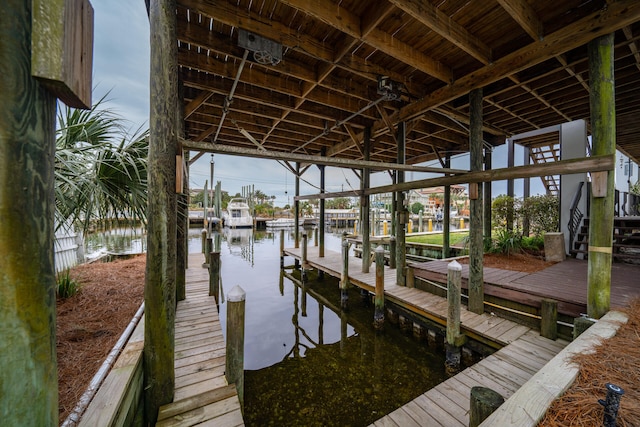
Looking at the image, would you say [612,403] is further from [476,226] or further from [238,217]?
[238,217]

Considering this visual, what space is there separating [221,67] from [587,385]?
5.47 m

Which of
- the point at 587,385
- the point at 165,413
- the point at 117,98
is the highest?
the point at 117,98

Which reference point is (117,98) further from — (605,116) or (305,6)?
(605,116)

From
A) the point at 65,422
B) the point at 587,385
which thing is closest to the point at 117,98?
the point at 65,422

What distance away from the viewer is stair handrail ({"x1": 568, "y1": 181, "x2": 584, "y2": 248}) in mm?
6226

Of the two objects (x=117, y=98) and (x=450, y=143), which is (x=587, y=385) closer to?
(x=117, y=98)

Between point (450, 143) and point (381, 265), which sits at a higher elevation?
point (450, 143)

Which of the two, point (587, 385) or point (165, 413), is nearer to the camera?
point (587, 385)

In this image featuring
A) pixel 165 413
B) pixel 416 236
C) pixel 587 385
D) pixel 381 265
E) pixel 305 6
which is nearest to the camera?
pixel 587 385

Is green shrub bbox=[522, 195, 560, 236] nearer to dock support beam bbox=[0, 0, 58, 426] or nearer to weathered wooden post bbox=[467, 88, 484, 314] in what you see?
weathered wooden post bbox=[467, 88, 484, 314]

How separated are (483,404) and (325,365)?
3.06 metres

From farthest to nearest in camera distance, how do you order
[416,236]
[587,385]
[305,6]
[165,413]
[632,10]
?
1. [416,236]
2. [305,6]
3. [632,10]
4. [165,413]
5. [587,385]

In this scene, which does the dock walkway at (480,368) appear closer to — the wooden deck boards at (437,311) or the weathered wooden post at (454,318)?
the wooden deck boards at (437,311)

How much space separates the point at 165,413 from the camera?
221cm
